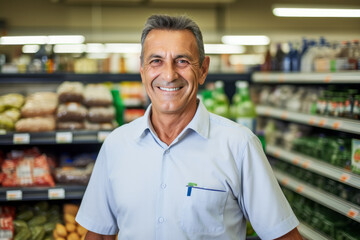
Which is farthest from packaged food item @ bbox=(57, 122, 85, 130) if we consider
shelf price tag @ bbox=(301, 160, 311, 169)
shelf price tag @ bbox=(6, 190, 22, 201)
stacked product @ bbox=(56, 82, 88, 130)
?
shelf price tag @ bbox=(301, 160, 311, 169)

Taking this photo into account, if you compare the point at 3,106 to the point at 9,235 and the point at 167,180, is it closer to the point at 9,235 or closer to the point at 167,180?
the point at 9,235

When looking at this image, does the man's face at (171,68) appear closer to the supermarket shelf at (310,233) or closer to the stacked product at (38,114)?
the stacked product at (38,114)

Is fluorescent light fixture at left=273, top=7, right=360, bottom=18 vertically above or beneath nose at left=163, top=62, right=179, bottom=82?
above

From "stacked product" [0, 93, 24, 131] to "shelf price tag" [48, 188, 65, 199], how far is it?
0.53m

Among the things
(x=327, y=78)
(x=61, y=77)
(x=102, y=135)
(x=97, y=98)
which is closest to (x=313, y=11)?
(x=327, y=78)

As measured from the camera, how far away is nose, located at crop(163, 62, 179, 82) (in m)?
1.67

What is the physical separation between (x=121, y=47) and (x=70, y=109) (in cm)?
859

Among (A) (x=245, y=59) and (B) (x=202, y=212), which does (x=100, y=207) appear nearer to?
(B) (x=202, y=212)

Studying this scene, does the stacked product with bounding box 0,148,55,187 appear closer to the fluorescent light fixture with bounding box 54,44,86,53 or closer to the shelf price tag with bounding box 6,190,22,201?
the shelf price tag with bounding box 6,190,22,201

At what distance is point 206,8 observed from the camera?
473 inches

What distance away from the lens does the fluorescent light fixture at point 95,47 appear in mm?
11233

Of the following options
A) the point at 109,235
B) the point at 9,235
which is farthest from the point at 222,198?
the point at 9,235

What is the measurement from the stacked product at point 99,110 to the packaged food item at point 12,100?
1.58ft

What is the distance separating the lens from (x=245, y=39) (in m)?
12.0
